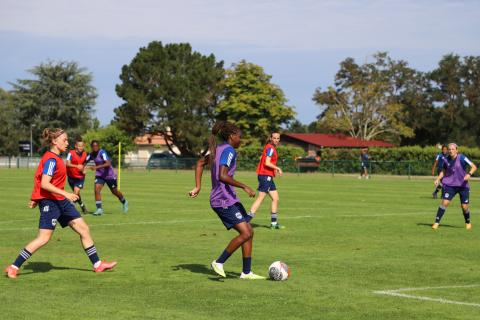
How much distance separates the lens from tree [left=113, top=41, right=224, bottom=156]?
296 feet

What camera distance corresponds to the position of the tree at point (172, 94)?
9012cm

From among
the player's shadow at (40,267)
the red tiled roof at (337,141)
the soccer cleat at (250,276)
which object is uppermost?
the red tiled roof at (337,141)

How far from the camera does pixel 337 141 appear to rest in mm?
97125

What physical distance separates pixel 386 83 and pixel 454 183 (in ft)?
261

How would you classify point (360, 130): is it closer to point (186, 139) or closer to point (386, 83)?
point (386, 83)

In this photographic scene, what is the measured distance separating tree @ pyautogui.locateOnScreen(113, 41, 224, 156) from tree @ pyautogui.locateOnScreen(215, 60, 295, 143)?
7.99 feet

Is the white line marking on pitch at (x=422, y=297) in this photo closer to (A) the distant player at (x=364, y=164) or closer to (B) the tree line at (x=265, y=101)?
(A) the distant player at (x=364, y=164)

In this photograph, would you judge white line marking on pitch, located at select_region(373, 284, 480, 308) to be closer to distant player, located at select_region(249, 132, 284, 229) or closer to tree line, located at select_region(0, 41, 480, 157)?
distant player, located at select_region(249, 132, 284, 229)

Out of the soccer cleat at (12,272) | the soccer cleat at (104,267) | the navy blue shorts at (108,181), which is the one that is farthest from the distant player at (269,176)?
the soccer cleat at (12,272)

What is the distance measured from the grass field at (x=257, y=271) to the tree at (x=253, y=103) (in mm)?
68218

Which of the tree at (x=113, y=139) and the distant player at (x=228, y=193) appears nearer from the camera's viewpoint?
the distant player at (x=228, y=193)

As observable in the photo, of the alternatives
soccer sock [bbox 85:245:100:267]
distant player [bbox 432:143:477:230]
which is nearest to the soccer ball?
soccer sock [bbox 85:245:100:267]

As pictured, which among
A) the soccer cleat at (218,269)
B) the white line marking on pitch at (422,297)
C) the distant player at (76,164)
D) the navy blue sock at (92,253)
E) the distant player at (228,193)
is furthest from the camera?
the distant player at (76,164)

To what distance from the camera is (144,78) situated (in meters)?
92.6
